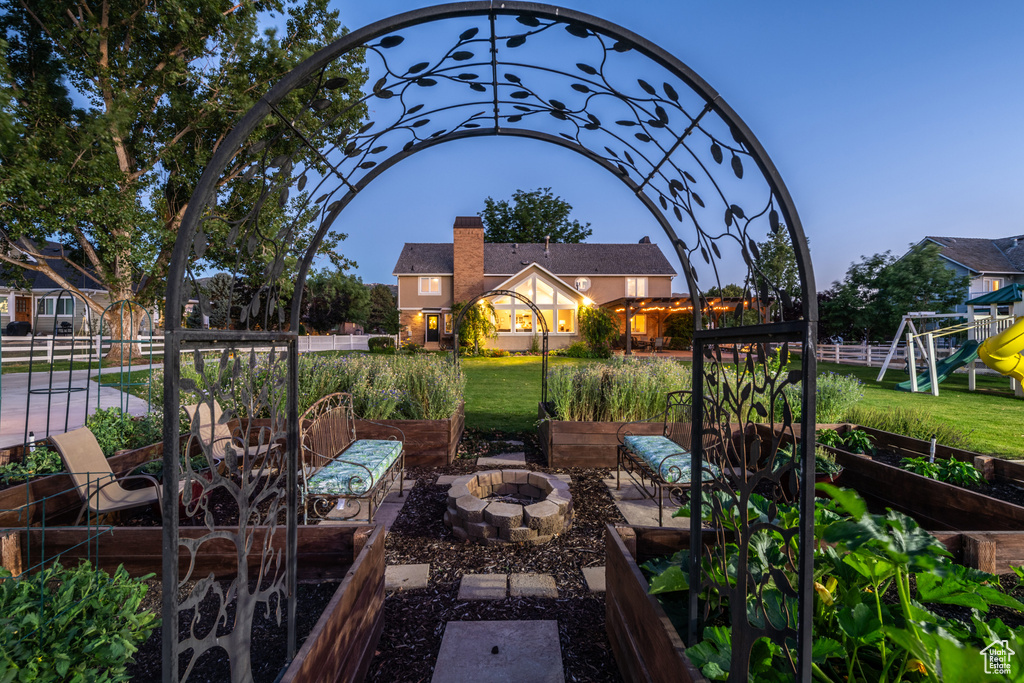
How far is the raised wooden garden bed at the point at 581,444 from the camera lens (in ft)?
18.1

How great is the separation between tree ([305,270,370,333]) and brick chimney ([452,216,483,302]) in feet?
66.3

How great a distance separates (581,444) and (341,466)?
2907mm

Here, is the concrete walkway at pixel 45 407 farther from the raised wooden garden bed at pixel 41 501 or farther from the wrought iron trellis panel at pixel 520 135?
the wrought iron trellis panel at pixel 520 135

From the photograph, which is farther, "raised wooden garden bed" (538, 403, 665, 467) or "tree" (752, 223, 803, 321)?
"raised wooden garden bed" (538, 403, 665, 467)

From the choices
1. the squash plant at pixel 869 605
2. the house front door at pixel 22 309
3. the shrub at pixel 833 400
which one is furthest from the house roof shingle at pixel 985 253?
the house front door at pixel 22 309

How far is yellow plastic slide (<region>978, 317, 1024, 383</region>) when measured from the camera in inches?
178

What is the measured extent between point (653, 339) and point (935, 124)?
1908 cm

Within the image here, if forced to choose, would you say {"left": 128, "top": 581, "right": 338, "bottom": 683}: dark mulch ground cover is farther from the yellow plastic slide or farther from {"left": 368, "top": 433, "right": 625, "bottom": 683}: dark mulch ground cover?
the yellow plastic slide

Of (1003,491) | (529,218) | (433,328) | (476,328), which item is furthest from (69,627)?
(529,218)

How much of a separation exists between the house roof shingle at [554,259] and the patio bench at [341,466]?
23112 millimetres

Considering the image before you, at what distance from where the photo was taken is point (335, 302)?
144 ft

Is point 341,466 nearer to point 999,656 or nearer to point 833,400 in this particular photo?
point 999,656

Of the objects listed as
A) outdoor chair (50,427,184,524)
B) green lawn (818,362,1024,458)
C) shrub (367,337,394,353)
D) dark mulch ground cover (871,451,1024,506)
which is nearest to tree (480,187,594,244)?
shrub (367,337,394,353)

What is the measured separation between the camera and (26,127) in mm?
12219
